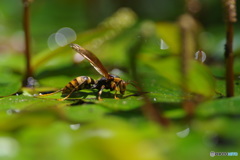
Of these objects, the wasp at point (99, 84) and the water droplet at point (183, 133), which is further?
the wasp at point (99, 84)

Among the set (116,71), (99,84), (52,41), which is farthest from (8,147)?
(52,41)

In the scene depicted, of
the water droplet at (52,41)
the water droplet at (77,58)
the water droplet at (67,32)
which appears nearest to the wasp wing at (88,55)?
the water droplet at (77,58)

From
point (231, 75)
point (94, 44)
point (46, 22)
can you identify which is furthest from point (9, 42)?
point (231, 75)

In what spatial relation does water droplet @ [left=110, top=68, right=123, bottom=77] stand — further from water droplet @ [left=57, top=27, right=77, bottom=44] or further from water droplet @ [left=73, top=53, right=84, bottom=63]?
water droplet @ [left=57, top=27, right=77, bottom=44]

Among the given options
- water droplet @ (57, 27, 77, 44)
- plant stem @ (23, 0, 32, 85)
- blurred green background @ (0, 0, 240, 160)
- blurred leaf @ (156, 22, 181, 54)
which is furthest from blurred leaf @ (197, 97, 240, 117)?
water droplet @ (57, 27, 77, 44)

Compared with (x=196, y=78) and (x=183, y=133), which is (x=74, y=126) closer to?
(x=183, y=133)

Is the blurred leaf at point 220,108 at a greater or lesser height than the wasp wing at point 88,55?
lesser

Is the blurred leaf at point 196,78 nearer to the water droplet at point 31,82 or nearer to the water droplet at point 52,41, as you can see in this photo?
the water droplet at point 31,82

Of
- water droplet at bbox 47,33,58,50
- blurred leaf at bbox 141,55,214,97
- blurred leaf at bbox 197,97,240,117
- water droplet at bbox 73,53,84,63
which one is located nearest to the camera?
blurred leaf at bbox 197,97,240,117

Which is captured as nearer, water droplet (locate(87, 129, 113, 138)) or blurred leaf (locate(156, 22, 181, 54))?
water droplet (locate(87, 129, 113, 138))

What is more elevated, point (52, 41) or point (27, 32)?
point (27, 32)
